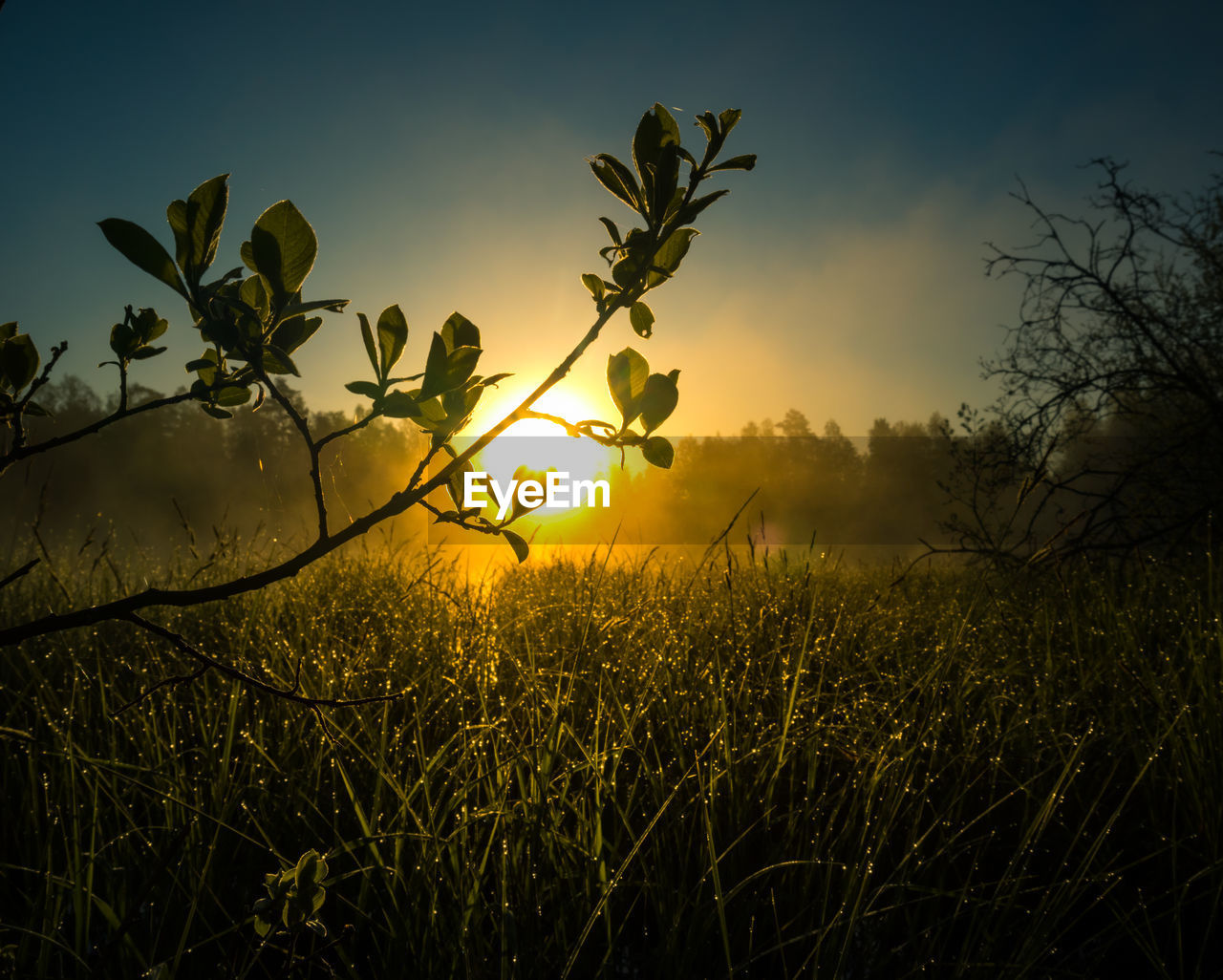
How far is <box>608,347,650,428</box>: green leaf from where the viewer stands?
0.68 meters

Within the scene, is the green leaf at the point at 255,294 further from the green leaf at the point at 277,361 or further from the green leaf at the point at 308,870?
the green leaf at the point at 308,870

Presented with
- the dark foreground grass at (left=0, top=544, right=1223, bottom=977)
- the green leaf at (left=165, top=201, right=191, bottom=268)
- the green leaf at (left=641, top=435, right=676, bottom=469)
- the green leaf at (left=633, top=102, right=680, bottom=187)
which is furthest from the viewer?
the dark foreground grass at (left=0, top=544, right=1223, bottom=977)

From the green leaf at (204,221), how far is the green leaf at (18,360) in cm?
33

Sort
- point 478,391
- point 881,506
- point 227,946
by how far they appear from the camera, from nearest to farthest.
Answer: point 478,391 < point 227,946 < point 881,506

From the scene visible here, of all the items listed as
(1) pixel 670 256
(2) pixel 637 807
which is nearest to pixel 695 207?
(1) pixel 670 256

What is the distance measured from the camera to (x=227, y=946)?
996 mm

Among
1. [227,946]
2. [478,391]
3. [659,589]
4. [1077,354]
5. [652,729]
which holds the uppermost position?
[1077,354]

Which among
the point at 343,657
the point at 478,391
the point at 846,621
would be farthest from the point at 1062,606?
the point at 478,391

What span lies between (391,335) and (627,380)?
0.23 metres

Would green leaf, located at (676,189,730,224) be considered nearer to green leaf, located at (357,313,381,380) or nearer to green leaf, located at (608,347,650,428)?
green leaf, located at (608,347,650,428)

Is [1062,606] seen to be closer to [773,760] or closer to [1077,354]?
[1077,354]

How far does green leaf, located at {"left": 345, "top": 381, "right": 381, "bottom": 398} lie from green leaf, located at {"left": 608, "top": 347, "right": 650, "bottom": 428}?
22 centimetres

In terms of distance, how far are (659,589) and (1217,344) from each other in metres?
3.54

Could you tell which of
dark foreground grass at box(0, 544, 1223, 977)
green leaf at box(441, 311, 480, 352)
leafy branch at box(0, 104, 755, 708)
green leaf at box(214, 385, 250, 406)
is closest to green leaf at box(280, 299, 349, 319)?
leafy branch at box(0, 104, 755, 708)
